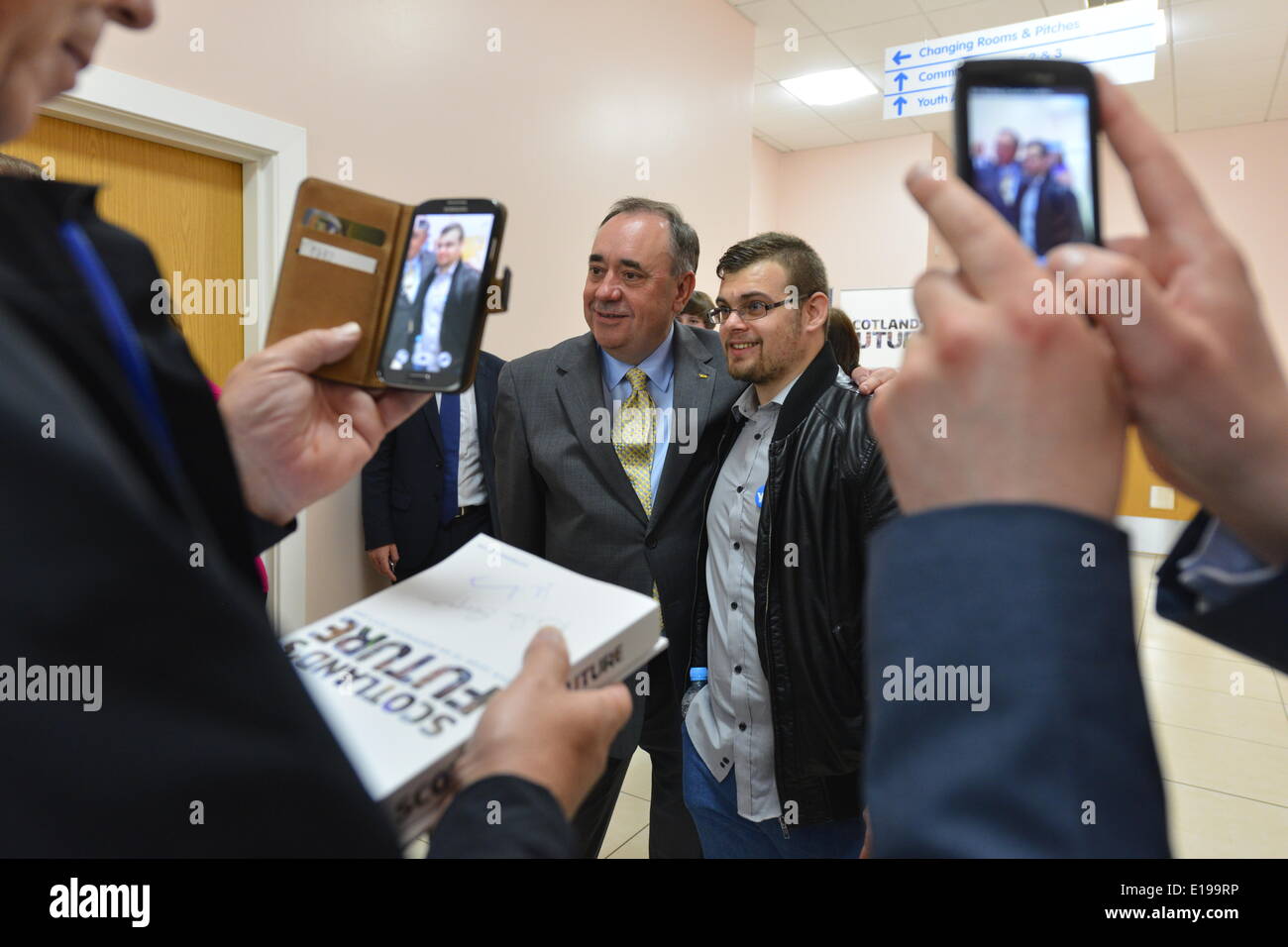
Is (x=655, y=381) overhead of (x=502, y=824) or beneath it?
overhead

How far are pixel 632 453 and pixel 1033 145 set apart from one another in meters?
1.49

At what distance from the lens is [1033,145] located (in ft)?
1.75

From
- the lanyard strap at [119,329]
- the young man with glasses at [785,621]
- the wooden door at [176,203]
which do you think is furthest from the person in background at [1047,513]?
the wooden door at [176,203]

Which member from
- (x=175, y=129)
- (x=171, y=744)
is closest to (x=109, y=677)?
(x=171, y=744)

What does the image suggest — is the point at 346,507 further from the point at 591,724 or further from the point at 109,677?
the point at 109,677

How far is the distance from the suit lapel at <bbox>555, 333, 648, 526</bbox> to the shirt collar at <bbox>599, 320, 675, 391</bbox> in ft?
0.08

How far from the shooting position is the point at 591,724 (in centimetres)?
58

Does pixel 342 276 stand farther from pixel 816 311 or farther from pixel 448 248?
pixel 816 311

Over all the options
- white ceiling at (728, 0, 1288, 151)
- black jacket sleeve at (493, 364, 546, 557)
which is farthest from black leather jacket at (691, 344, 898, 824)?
white ceiling at (728, 0, 1288, 151)

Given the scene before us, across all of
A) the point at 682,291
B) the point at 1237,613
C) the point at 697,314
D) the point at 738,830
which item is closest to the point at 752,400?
the point at 682,291

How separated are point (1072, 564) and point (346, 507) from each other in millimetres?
2740

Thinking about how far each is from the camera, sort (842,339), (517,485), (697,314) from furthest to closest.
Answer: (697,314) < (842,339) < (517,485)
